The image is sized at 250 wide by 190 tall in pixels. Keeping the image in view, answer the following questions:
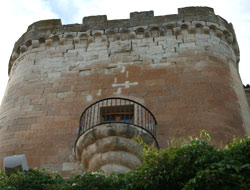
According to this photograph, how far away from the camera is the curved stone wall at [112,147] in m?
9.80

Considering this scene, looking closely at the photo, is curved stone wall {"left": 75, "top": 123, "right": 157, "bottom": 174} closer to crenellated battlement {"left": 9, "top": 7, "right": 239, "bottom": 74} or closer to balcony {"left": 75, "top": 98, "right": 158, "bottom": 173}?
balcony {"left": 75, "top": 98, "right": 158, "bottom": 173}

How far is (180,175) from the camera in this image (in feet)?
23.9

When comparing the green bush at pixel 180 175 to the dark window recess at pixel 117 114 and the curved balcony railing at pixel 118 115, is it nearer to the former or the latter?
the curved balcony railing at pixel 118 115

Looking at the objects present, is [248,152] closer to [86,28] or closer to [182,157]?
[182,157]

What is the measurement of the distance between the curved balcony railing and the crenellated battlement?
10.1ft

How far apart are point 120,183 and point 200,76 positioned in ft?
17.9

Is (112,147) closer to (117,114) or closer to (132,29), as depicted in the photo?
(117,114)

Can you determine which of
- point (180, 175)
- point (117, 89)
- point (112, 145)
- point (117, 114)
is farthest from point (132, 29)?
point (180, 175)

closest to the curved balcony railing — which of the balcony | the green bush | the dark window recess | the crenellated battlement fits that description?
the dark window recess

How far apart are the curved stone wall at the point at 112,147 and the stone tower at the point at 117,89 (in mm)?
23

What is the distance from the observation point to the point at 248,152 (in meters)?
7.35

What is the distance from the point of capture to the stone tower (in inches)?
421

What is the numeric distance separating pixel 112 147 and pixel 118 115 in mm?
1994

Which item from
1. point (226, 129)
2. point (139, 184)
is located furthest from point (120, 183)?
point (226, 129)
